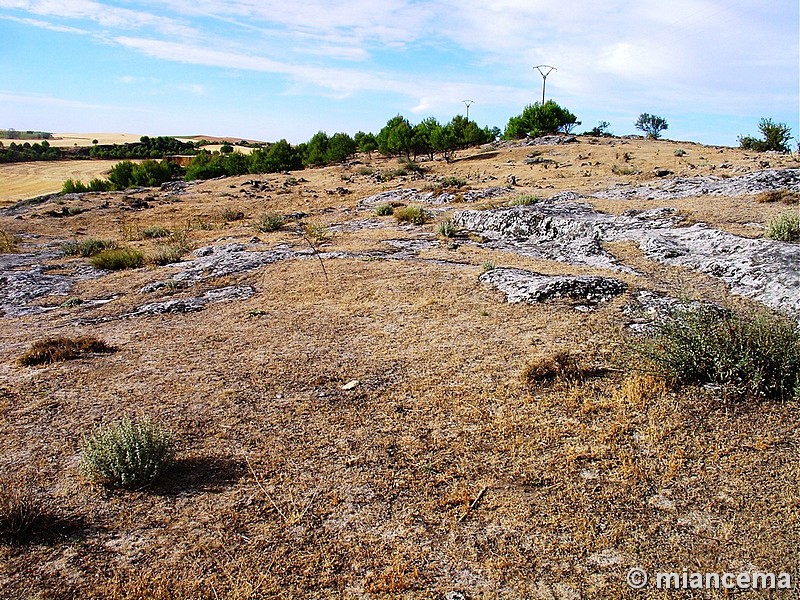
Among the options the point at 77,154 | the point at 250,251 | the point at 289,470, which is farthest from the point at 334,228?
the point at 77,154

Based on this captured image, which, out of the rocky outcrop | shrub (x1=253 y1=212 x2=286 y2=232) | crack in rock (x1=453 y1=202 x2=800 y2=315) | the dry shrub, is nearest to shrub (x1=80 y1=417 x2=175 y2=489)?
the dry shrub

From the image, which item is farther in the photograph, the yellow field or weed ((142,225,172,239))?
the yellow field

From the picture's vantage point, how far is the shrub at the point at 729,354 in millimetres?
5344

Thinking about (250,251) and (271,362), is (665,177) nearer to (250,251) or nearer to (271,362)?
(250,251)

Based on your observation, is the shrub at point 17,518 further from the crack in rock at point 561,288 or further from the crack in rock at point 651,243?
the crack in rock at point 651,243

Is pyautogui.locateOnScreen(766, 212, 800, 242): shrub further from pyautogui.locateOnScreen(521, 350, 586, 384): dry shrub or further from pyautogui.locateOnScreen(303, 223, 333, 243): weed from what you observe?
pyautogui.locateOnScreen(303, 223, 333, 243): weed

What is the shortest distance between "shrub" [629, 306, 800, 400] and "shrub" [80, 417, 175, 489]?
5.19 m

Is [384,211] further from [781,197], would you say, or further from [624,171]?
[624,171]

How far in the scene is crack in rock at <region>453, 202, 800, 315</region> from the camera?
8773 mm

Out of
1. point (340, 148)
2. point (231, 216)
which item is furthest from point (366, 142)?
point (231, 216)

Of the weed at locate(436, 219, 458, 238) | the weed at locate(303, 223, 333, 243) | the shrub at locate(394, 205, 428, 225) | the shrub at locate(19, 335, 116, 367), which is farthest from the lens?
the shrub at locate(394, 205, 428, 225)

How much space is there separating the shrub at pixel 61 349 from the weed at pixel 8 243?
11.7m

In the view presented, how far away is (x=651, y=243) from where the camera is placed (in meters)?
11.9

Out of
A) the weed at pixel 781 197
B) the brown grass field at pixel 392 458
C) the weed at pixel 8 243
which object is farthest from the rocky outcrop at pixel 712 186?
the weed at pixel 8 243
